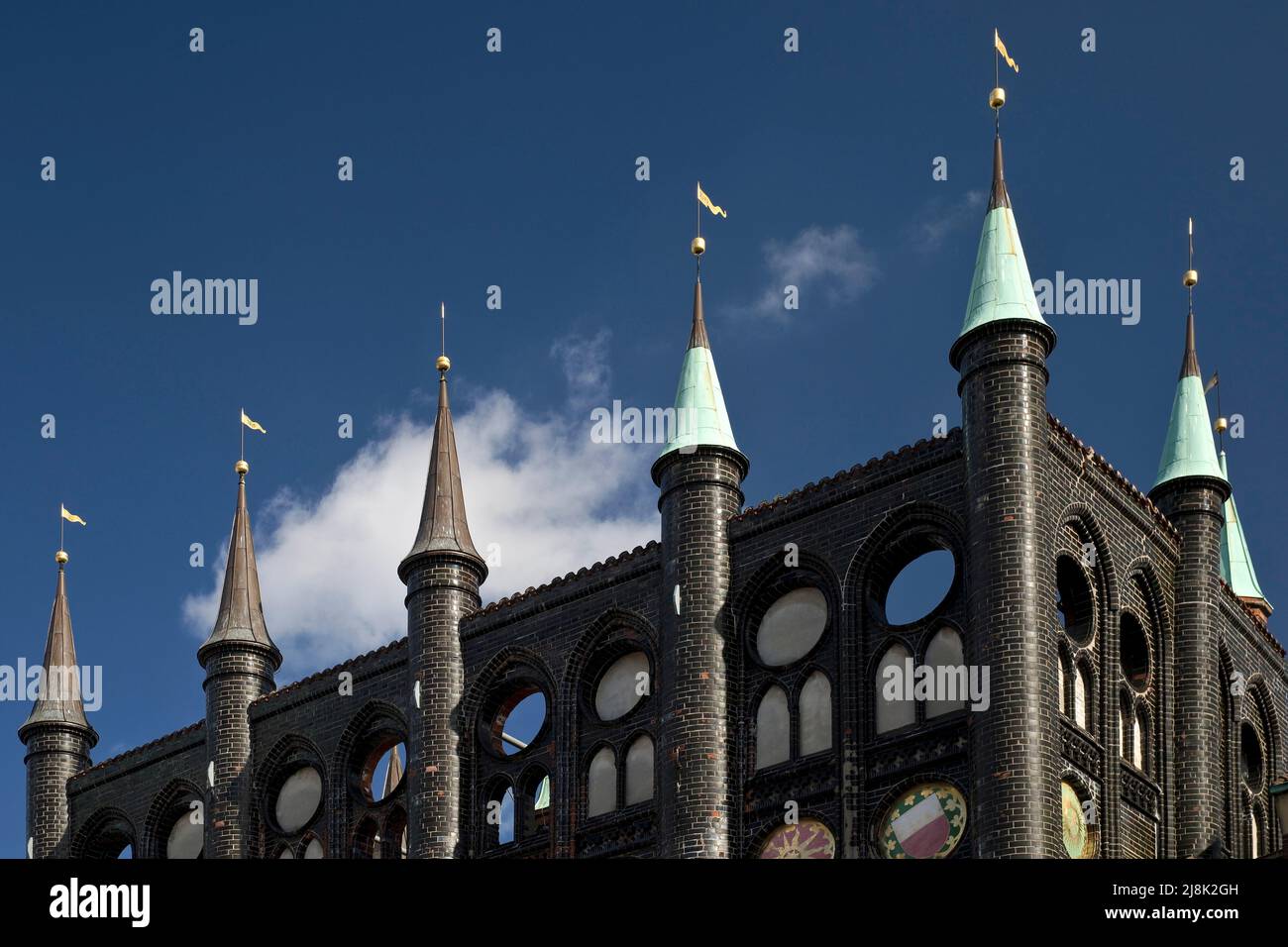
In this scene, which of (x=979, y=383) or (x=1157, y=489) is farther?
(x=1157, y=489)

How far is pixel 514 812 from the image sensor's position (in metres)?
62.2

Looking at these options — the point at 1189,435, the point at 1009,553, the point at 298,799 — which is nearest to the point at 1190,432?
the point at 1189,435

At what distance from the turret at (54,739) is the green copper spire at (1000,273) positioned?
2991 centimetres

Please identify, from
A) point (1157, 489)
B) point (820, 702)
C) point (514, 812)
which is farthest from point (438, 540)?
point (1157, 489)

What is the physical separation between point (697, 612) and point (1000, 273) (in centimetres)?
975

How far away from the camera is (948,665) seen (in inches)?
2186

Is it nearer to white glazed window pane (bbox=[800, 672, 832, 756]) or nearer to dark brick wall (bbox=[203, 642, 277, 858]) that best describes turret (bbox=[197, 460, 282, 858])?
dark brick wall (bbox=[203, 642, 277, 858])

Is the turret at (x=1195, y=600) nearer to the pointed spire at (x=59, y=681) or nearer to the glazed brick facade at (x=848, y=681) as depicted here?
the glazed brick facade at (x=848, y=681)

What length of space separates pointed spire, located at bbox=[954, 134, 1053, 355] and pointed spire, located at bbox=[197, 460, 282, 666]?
72.5ft

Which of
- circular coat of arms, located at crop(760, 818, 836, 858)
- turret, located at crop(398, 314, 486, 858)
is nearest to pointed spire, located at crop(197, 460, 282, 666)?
turret, located at crop(398, 314, 486, 858)

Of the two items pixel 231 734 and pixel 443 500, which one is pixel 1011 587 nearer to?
pixel 443 500

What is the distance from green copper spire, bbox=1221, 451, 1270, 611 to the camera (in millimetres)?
70188
